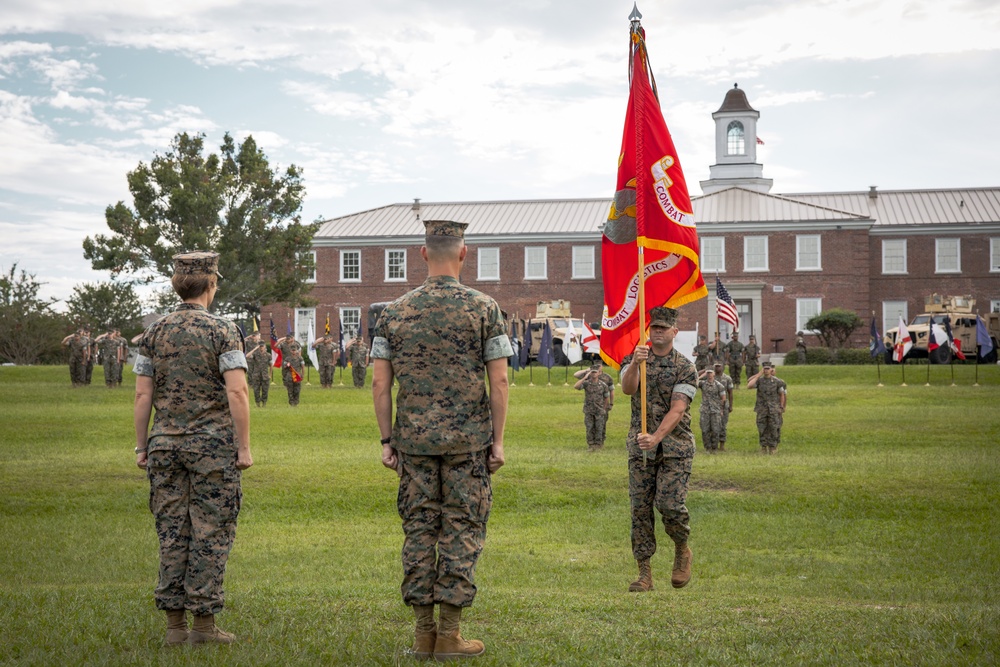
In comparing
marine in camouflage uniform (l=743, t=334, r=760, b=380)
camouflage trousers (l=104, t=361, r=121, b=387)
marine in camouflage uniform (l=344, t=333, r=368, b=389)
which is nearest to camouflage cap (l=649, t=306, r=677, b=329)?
marine in camouflage uniform (l=743, t=334, r=760, b=380)

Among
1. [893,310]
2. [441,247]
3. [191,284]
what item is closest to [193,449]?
[191,284]

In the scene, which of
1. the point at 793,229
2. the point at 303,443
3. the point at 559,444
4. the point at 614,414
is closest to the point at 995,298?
the point at 793,229

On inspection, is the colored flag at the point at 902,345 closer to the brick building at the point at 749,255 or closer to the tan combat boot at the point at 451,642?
the brick building at the point at 749,255

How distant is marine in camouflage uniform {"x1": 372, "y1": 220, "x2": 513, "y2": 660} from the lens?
244 inches

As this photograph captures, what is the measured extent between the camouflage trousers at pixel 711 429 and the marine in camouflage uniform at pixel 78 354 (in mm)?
22884

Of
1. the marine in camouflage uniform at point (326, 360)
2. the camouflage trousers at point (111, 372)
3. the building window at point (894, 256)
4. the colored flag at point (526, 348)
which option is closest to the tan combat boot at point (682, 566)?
the marine in camouflage uniform at point (326, 360)

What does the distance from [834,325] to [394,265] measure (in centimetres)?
2448

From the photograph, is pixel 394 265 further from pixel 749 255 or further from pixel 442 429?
pixel 442 429

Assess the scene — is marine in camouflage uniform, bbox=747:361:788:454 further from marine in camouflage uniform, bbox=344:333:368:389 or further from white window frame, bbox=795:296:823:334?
white window frame, bbox=795:296:823:334

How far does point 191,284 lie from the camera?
22.2ft

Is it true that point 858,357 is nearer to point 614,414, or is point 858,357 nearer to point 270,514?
point 614,414

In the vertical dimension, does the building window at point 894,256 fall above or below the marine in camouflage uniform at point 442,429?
above

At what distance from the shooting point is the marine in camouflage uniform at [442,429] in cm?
619

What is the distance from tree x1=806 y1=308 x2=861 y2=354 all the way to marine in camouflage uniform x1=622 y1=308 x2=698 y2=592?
46.3 meters
